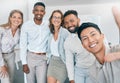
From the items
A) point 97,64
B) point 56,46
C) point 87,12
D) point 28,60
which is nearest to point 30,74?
point 28,60

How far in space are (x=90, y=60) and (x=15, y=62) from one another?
1.69ft

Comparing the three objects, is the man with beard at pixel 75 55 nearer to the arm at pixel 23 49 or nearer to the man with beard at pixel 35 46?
the man with beard at pixel 35 46

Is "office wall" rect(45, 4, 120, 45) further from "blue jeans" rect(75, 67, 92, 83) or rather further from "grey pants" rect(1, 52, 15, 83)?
"grey pants" rect(1, 52, 15, 83)

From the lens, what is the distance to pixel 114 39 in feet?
4.38

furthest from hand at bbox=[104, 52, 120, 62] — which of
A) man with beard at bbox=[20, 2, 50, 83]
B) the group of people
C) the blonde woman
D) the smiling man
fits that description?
the blonde woman

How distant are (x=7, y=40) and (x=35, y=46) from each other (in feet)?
0.65

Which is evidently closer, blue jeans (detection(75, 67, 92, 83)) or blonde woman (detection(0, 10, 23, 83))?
blue jeans (detection(75, 67, 92, 83))

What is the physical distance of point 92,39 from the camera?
883 millimetres

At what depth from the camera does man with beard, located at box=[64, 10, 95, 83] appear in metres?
1.34

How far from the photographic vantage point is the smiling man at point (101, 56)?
825 mm

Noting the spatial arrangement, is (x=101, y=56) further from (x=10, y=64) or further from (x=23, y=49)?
(x=10, y=64)

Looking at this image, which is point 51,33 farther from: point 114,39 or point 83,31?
point 83,31

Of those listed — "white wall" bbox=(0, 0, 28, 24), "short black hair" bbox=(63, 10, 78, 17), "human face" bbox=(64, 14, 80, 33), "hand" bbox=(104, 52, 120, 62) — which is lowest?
"hand" bbox=(104, 52, 120, 62)

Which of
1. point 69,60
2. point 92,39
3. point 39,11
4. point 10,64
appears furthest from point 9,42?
point 92,39
